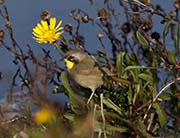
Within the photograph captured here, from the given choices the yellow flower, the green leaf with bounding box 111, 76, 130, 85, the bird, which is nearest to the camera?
the bird

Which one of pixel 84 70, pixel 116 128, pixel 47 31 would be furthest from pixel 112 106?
pixel 47 31

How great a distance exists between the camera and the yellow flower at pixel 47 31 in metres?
2.47

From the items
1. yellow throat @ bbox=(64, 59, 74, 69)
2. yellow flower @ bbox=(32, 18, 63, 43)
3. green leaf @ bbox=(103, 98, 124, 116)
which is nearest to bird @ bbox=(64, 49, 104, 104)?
yellow throat @ bbox=(64, 59, 74, 69)

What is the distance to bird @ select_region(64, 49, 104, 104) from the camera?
2.22 metres

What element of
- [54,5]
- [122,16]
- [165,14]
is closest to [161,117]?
[165,14]

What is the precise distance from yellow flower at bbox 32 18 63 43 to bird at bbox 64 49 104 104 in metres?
0.22

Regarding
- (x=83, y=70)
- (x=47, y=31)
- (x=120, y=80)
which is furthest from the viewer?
(x=47, y=31)

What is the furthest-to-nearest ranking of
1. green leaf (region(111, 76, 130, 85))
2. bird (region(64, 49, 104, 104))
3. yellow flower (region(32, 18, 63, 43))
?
yellow flower (region(32, 18, 63, 43)), green leaf (region(111, 76, 130, 85)), bird (region(64, 49, 104, 104))

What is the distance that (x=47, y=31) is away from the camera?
250 cm

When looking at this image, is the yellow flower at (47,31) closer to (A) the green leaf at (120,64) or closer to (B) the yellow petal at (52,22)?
(B) the yellow petal at (52,22)

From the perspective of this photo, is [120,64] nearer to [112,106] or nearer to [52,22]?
[112,106]

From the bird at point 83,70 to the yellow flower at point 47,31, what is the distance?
8.8 inches

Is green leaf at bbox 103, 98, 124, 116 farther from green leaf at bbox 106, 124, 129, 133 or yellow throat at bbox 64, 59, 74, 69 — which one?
yellow throat at bbox 64, 59, 74, 69

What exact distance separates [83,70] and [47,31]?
0.34 m
